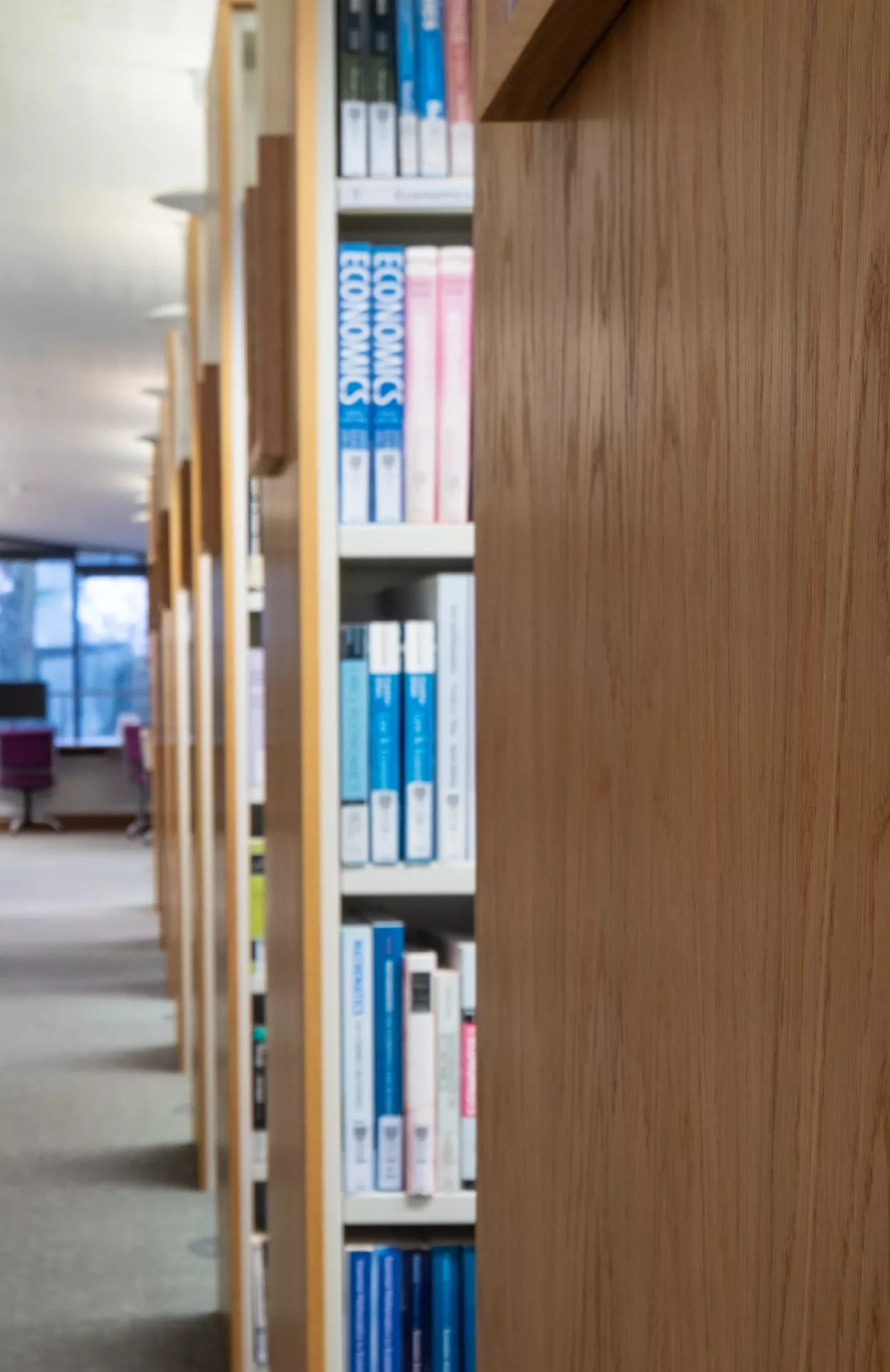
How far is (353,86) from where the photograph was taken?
1866mm

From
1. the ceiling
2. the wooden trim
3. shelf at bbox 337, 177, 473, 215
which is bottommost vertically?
the wooden trim

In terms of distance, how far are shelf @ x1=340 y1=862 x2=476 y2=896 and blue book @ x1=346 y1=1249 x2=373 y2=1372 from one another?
1.28 ft

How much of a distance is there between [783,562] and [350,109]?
5.02 feet

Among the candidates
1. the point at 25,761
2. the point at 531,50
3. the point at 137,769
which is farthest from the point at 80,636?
the point at 531,50

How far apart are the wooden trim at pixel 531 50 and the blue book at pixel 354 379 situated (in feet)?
3.26

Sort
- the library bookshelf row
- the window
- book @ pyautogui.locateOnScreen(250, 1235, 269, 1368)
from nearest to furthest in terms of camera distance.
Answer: the library bookshelf row → book @ pyautogui.locateOnScreen(250, 1235, 269, 1368) → the window

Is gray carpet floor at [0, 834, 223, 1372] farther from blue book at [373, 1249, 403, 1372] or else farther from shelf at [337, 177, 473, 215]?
shelf at [337, 177, 473, 215]

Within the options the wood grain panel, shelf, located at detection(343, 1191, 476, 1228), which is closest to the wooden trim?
the wood grain panel

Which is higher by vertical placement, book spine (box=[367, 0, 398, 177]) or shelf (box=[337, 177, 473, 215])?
book spine (box=[367, 0, 398, 177])

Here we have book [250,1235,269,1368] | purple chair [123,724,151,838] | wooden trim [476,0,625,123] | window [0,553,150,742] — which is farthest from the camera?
window [0,553,150,742]

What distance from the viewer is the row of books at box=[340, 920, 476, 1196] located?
1.89 metres

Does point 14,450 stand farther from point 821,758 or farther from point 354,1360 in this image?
point 821,758

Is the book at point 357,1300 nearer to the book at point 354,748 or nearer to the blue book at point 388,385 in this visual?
the book at point 354,748

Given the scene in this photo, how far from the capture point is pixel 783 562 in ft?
1.49
